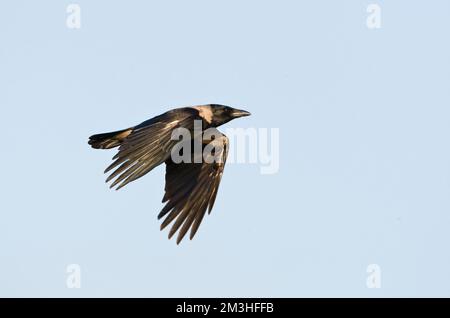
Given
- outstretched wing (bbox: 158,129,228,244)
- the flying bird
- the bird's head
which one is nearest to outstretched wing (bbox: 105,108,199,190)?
the flying bird

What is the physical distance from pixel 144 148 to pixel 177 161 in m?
1.54

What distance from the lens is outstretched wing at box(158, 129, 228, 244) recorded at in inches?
463

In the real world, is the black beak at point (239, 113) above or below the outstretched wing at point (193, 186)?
above

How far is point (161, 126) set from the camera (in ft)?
38.3

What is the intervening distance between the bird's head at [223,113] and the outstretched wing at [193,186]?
0.73 ft

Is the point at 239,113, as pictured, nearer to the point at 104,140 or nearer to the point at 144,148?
the point at 104,140

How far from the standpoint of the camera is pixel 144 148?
11188 mm

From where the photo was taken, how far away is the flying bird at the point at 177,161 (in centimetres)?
1105

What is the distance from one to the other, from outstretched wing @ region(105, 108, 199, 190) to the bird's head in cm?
130

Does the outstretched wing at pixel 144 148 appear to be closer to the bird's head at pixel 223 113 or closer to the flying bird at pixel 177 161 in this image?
the flying bird at pixel 177 161

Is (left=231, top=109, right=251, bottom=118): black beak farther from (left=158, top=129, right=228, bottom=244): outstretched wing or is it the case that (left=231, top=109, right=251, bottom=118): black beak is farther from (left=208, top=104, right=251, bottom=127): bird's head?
(left=158, top=129, right=228, bottom=244): outstretched wing

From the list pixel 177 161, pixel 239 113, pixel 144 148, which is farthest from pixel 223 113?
pixel 144 148

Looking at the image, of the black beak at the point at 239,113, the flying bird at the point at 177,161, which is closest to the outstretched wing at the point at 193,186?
the flying bird at the point at 177,161
